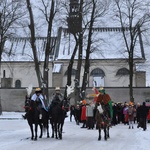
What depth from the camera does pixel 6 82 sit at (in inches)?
2889

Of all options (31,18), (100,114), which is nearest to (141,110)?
(100,114)

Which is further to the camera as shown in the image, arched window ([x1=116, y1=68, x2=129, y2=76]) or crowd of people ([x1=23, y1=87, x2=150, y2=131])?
arched window ([x1=116, y1=68, x2=129, y2=76])

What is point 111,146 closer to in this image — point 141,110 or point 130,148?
point 130,148

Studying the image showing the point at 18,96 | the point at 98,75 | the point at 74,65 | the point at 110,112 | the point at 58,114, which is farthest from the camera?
the point at 98,75

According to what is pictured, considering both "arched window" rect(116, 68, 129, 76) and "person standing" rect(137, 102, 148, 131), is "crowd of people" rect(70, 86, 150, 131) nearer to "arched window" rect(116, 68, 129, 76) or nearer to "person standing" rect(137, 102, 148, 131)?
"person standing" rect(137, 102, 148, 131)

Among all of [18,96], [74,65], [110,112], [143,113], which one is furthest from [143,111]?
[74,65]

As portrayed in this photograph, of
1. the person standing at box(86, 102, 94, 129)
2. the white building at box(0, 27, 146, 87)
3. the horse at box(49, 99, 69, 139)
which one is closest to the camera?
the horse at box(49, 99, 69, 139)

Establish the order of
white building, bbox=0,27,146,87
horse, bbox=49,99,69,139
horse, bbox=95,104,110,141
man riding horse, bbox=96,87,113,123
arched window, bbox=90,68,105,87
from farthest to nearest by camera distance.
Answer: arched window, bbox=90,68,105,87
white building, bbox=0,27,146,87
horse, bbox=49,99,69,139
man riding horse, bbox=96,87,113,123
horse, bbox=95,104,110,141

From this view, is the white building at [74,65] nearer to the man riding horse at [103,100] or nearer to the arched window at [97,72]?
the arched window at [97,72]

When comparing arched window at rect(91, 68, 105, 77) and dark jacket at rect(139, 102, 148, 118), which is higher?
arched window at rect(91, 68, 105, 77)

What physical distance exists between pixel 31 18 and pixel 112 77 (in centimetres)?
3823

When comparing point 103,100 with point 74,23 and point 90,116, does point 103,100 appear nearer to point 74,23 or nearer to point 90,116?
point 90,116

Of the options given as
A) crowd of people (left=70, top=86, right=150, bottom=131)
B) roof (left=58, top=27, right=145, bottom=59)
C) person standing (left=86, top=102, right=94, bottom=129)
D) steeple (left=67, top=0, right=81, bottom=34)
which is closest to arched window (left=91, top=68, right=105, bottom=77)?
roof (left=58, top=27, right=145, bottom=59)

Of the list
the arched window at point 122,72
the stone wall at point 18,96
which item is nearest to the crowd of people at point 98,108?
the stone wall at point 18,96
